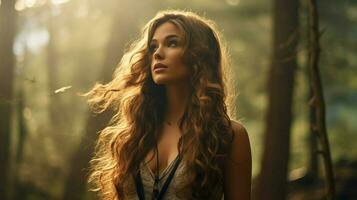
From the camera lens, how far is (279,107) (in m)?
10.2

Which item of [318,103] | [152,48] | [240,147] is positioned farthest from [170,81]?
[318,103]

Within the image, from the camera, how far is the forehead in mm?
4754

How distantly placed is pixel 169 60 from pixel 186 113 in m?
0.38

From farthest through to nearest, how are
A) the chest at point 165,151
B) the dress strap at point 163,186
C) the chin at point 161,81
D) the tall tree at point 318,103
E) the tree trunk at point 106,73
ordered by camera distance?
the tree trunk at point 106,73, the tall tree at point 318,103, the chin at point 161,81, the chest at point 165,151, the dress strap at point 163,186

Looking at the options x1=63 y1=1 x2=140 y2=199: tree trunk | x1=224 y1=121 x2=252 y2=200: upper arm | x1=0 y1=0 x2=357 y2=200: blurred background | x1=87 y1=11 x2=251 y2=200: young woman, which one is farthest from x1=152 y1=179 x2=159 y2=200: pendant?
x1=63 y1=1 x2=140 y2=199: tree trunk

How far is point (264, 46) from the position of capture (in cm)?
2109

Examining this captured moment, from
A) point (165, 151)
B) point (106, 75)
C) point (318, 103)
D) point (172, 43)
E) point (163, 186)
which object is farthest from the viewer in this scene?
point (106, 75)

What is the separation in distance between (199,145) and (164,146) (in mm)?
333

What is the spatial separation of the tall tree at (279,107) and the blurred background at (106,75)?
9cm

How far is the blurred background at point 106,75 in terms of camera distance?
946cm

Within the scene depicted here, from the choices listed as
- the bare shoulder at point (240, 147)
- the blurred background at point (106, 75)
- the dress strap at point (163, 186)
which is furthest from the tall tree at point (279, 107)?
the dress strap at point (163, 186)

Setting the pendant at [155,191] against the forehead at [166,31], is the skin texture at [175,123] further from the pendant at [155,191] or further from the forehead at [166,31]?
the pendant at [155,191]

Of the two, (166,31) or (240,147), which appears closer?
(240,147)

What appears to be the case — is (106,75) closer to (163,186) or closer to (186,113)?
(186,113)
